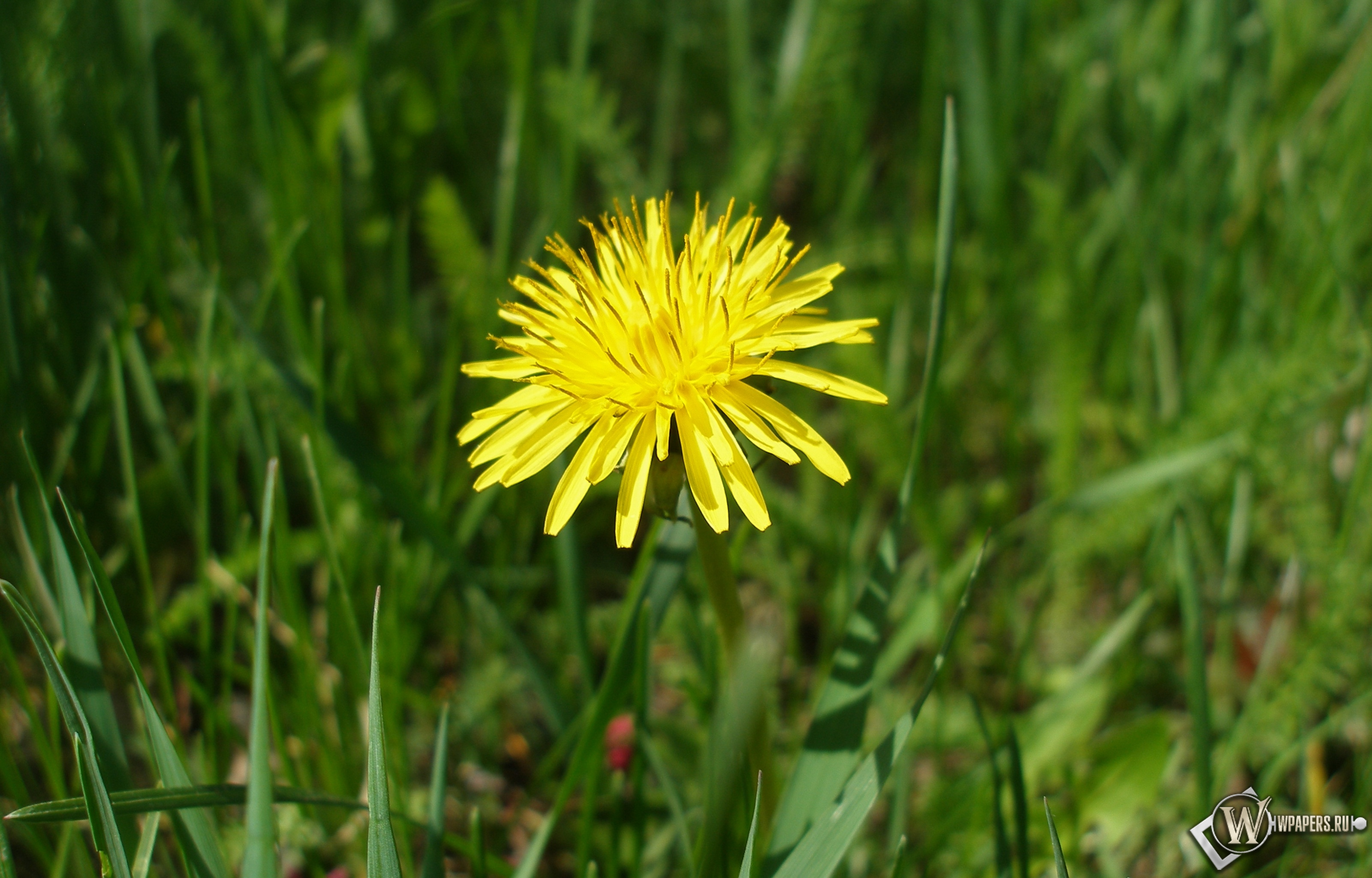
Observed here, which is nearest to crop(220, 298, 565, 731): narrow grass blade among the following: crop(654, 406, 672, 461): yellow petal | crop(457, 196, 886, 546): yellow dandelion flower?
crop(457, 196, 886, 546): yellow dandelion flower

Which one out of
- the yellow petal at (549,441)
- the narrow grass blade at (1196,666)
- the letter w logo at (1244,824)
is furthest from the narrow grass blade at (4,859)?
the letter w logo at (1244,824)

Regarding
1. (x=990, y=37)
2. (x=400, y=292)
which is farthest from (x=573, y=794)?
(x=990, y=37)

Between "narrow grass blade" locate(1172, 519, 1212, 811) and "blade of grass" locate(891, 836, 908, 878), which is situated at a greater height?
"narrow grass blade" locate(1172, 519, 1212, 811)

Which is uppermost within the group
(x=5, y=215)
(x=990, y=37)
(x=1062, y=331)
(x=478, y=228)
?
(x=990, y=37)

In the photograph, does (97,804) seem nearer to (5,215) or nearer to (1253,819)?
(5,215)

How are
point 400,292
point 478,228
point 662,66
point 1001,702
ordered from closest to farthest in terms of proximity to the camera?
point 1001,702
point 400,292
point 478,228
point 662,66

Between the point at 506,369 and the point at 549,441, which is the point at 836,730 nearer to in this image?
the point at 549,441

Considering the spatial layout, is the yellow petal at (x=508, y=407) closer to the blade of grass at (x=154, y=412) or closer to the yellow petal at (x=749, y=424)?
the yellow petal at (x=749, y=424)

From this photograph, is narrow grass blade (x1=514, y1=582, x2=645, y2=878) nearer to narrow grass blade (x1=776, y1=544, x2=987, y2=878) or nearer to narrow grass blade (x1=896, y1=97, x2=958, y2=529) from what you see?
narrow grass blade (x1=776, y1=544, x2=987, y2=878)
